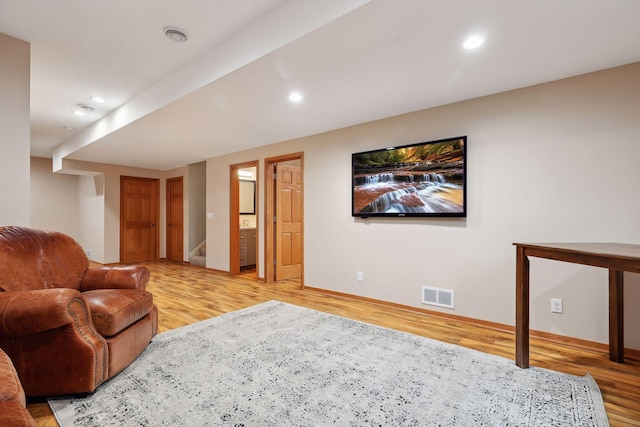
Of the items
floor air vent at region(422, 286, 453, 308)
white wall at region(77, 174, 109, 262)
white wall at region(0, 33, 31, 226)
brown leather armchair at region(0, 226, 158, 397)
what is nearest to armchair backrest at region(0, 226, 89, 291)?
brown leather armchair at region(0, 226, 158, 397)

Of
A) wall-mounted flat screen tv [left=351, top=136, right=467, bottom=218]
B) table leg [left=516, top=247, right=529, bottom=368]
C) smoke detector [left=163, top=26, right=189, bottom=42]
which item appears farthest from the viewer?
wall-mounted flat screen tv [left=351, top=136, right=467, bottom=218]

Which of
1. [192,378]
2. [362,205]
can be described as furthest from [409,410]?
[362,205]

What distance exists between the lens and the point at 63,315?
5.21 ft

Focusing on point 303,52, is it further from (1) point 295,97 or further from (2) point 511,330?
(2) point 511,330

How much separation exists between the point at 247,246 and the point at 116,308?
13.4 ft

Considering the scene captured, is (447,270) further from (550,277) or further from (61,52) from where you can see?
(61,52)

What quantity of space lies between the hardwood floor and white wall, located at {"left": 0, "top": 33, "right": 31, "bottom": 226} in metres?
1.36

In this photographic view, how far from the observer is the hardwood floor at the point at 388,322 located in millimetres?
1817

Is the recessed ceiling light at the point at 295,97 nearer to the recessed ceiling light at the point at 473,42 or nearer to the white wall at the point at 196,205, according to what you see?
the recessed ceiling light at the point at 473,42

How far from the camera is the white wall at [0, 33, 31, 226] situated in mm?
2120

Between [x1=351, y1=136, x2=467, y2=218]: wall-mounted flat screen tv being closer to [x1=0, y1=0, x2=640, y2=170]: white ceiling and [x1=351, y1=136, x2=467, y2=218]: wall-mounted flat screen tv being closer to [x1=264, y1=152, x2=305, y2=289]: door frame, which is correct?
[x1=0, y1=0, x2=640, y2=170]: white ceiling

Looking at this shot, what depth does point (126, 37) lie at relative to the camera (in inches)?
89.6

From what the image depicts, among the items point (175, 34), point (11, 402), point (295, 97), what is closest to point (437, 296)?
point (295, 97)

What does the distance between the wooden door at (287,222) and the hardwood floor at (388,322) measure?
1.14ft
